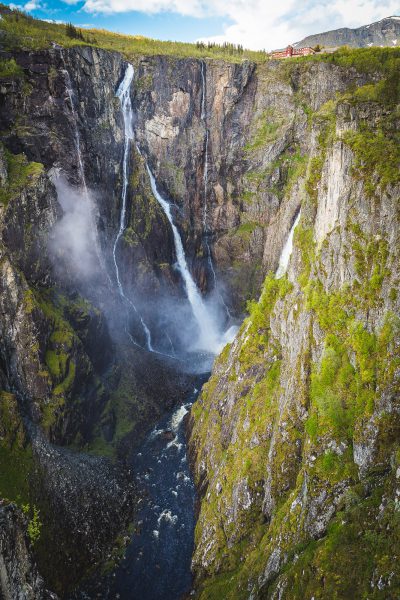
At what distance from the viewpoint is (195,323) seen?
75250mm

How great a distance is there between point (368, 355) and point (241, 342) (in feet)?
72.6

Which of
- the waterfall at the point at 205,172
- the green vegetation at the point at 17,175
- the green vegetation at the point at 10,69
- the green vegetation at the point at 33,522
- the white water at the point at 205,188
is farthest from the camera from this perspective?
the white water at the point at 205,188

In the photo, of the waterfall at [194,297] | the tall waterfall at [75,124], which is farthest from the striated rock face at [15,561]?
the waterfall at [194,297]

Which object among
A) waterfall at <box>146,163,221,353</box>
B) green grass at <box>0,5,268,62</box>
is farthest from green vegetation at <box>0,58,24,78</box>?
waterfall at <box>146,163,221,353</box>

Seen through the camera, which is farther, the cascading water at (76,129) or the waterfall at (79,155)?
the waterfall at (79,155)

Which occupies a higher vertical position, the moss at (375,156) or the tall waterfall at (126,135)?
the tall waterfall at (126,135)

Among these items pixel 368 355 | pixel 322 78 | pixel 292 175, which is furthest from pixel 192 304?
pixel 368 355

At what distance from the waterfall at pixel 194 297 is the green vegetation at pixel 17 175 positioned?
965 inches

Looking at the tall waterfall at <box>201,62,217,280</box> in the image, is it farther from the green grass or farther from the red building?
the red building

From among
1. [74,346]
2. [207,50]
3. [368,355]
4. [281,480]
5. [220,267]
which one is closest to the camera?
[368,355]

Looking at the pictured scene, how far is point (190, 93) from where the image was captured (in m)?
76.1

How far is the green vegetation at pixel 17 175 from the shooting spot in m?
48.5

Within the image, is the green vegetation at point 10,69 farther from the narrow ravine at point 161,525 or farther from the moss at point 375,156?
the narrow ravine at point 161,525

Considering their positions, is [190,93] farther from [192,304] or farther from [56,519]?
[56,519]
